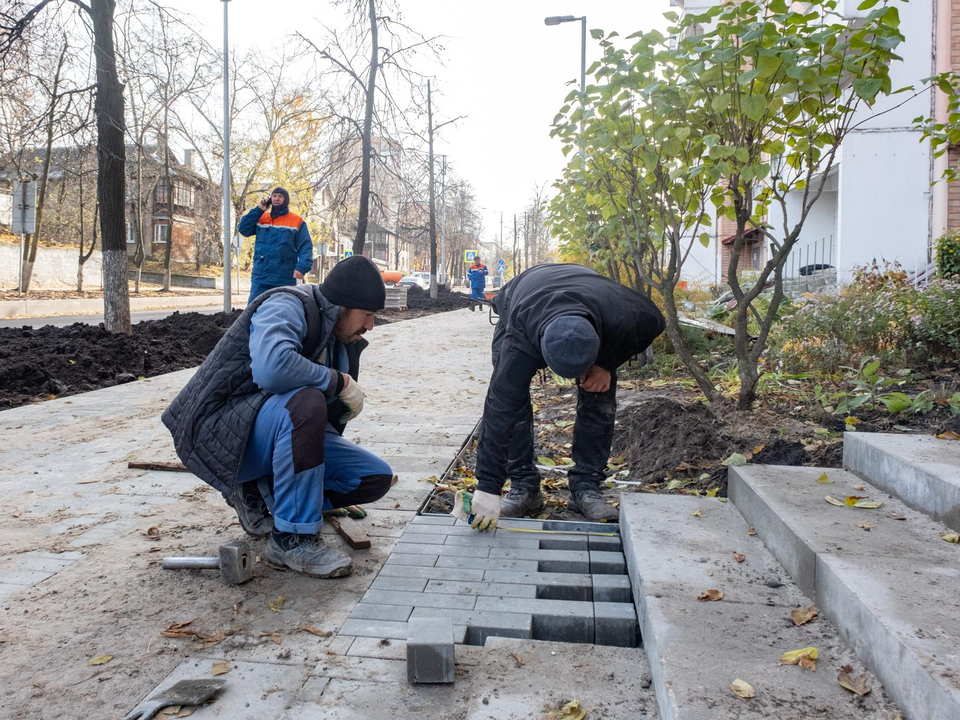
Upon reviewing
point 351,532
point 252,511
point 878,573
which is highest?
point 878,573

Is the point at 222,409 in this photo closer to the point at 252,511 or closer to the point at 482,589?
the point at 252,511

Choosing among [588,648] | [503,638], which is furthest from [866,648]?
[503,638]

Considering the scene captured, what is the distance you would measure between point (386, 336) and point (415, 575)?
12.6 meters

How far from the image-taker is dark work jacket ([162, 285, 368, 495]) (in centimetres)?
311

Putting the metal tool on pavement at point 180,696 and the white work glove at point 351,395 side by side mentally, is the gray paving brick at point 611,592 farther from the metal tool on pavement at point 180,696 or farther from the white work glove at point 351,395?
the metal tool on pavement at point 180,696

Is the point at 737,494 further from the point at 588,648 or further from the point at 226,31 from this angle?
the point at 226,31

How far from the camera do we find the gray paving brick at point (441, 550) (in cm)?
340

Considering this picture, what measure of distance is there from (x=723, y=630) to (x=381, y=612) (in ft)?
4.02

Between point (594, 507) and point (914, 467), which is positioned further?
point (594, 507)

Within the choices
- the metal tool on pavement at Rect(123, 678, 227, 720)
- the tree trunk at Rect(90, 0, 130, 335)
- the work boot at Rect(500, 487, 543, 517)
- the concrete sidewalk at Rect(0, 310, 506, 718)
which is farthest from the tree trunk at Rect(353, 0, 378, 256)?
the metal tool on pavement at Rect(123, 678, 227, 720)

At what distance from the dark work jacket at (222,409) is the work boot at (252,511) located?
0.17 metres

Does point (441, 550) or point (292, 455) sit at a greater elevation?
point (292, 455)

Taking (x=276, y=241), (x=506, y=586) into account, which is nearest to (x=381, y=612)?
(x=506, y=586)

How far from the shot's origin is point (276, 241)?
860 centimetres
